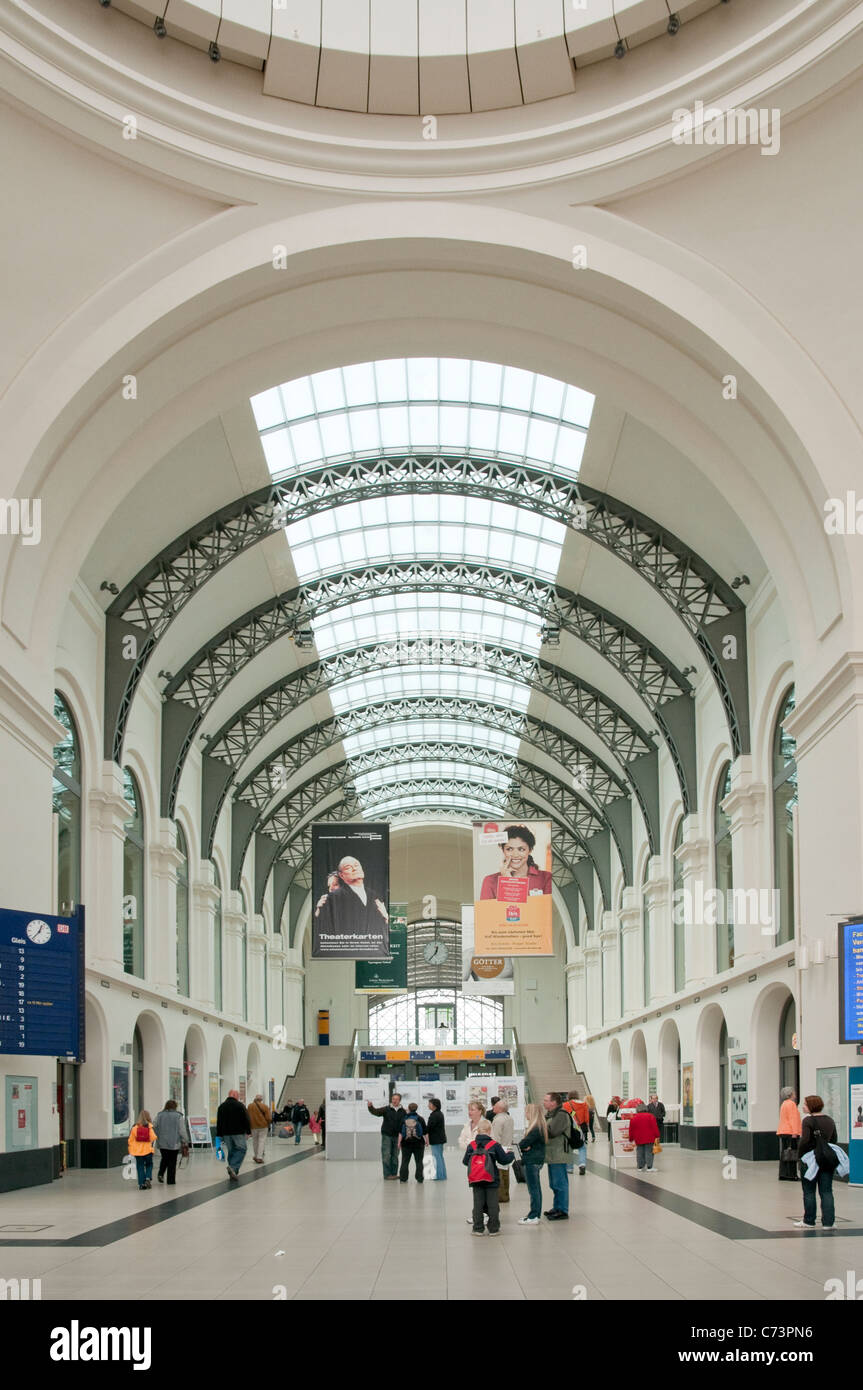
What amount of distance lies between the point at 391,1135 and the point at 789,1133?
801cm

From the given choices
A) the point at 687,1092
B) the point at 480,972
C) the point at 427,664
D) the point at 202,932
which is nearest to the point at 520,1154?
the point at 687,1092

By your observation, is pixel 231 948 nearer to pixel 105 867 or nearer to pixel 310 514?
pixel 105 867

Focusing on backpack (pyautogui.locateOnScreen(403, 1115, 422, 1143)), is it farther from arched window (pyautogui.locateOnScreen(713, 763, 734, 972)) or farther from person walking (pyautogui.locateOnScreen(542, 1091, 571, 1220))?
arched window (pyautogui.locateOnScreen(713, 763, 734, 972))

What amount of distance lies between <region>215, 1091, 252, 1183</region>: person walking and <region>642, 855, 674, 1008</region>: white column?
18654 millimetres

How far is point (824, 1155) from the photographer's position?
14.0 m

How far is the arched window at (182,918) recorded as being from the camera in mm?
38781

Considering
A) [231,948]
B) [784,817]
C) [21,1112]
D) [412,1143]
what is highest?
[784,817]

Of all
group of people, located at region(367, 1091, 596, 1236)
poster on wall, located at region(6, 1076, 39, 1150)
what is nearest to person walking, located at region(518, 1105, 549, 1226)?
group of people, located at region(367, 1091, 596, 1236)

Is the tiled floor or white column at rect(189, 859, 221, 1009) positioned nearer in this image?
the tiled floor

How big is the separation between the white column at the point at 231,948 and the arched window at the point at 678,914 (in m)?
15.3

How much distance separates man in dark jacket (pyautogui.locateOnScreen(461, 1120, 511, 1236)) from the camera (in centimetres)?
1410

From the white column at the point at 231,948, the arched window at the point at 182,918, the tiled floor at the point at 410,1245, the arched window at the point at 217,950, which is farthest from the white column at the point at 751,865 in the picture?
the white column at the point at 231,948

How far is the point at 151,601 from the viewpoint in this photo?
2950 cm

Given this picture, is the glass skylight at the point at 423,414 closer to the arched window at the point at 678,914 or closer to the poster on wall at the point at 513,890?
the poster on wall at the point at 513,890
